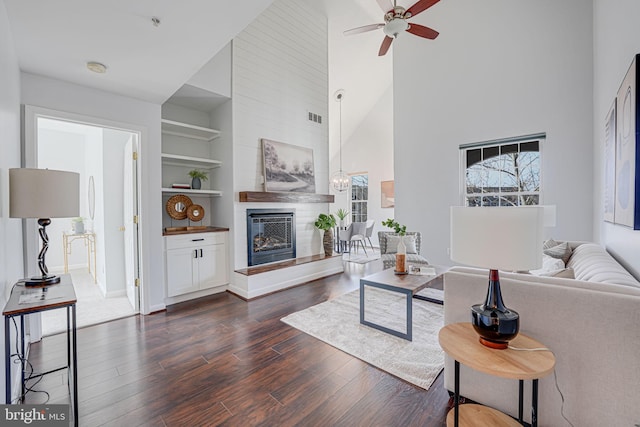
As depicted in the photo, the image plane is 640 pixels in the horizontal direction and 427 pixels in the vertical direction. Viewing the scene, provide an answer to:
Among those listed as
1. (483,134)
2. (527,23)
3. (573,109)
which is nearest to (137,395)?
(483,134)

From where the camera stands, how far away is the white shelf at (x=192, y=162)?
374 centimetres

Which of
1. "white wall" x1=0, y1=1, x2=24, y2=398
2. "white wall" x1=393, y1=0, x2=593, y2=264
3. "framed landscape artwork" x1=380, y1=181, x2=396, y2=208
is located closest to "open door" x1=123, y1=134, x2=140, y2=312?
"white wall" x1=0, y1=1, x2=24, y2=398

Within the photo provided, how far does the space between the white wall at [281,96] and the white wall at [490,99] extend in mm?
1611

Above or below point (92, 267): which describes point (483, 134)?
above

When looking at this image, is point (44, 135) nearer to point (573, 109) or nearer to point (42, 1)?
point (42, 1)

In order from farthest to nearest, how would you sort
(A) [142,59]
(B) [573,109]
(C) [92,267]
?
A: (C) [92,267] < (B) [573,109] < (A) [142,59]

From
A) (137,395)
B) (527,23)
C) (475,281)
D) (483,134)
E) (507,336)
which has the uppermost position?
(527,23)

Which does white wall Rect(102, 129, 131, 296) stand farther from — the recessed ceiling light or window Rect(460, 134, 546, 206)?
window Rect(460, 134, 546, 206)

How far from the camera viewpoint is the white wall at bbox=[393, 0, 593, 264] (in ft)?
12.5

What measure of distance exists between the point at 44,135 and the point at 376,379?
7.23 metres

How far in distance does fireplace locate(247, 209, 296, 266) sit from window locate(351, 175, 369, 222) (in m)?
4.21

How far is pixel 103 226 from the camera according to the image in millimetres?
3830

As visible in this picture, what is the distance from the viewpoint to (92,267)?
16.9 ft

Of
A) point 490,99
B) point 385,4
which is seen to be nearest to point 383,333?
point 385,4
